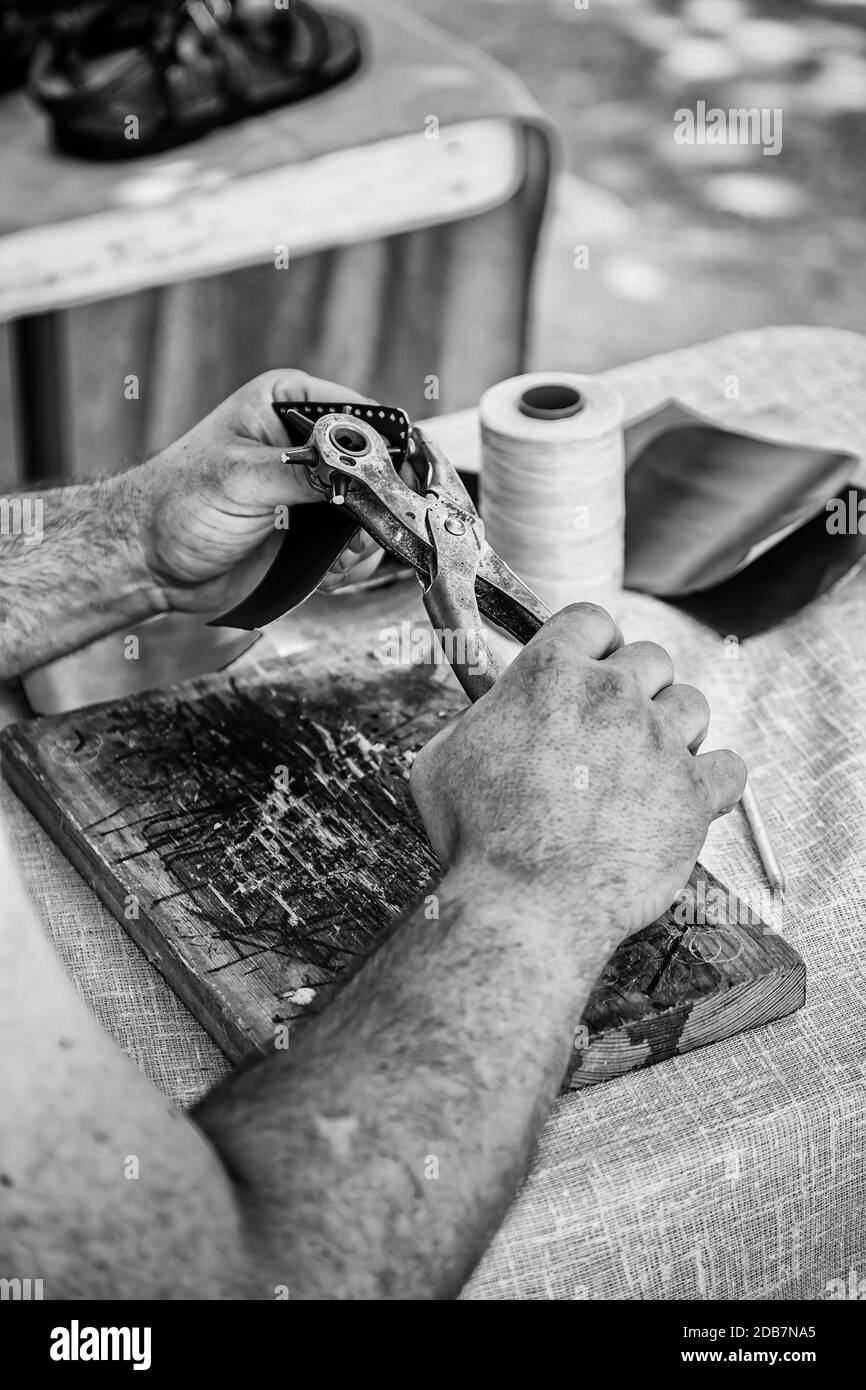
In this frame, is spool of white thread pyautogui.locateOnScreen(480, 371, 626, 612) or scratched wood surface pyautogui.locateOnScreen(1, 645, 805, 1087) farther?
spool of white thread pyautogui.locateOnScreen(480, 371, 626, 612)

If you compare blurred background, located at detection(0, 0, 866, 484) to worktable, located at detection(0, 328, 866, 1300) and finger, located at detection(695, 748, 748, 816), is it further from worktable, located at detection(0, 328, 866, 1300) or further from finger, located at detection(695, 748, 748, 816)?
finger, located at detection(695, 748, 748, 816)

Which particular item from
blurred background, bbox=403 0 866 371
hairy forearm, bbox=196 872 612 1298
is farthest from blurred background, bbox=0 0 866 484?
hairy forearm, bbox=196 872 612 1298

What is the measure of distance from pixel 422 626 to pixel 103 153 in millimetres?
983


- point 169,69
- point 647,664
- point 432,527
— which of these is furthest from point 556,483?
point 169,69

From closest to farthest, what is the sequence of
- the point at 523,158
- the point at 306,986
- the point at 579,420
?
1. the point at 306,986
2. the point at 579,420
3. the point at 523,158

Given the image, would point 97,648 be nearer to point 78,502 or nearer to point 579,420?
point 78,502

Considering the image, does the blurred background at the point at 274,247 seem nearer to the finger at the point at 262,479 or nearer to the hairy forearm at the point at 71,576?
the hairy forearm at the point at 71,576

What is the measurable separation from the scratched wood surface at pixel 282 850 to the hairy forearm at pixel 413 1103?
10 centimetres

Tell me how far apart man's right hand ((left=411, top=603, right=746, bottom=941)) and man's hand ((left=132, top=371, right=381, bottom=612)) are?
274 mm

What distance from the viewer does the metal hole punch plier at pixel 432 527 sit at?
0.91 m

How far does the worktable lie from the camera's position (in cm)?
75

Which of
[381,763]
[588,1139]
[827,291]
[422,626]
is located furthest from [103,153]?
[827,291]

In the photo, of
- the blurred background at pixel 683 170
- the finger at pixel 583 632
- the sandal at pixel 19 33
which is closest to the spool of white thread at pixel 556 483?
the finger at pixel 583 632

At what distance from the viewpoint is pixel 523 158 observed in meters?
1.98
